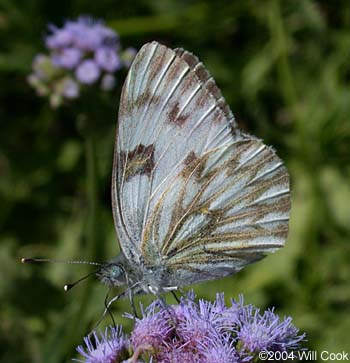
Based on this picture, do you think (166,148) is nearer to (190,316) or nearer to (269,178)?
(269,178)

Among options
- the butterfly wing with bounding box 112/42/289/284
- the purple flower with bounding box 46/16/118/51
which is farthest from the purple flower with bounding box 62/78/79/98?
the butterfly wing with bounding box 112/42/289/284

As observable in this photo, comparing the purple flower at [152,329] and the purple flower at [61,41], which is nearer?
the purple flower at [152,329]

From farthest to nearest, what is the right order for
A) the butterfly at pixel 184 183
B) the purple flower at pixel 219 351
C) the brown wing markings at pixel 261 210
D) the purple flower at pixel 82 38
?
the purple flower at pixel 82 38 → the brown wing markings at pixel 261 210 → the butterfly at pixel 184 183 → the purple flower at pixel 219 351

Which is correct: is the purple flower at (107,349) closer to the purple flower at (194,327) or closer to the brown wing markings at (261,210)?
the purple flower at (194,327)

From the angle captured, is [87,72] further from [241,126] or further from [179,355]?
[179,355]

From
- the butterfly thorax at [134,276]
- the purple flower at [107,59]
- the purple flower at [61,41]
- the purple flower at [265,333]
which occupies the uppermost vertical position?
the purple flower at [61,41]

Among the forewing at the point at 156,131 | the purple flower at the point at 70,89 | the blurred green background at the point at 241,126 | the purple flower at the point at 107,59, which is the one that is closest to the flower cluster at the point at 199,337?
the forewing at the point at 156,131

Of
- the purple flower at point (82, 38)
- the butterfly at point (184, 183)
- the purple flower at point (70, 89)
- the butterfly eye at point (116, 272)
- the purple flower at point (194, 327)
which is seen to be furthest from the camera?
the purple flower at point (82, 38)
